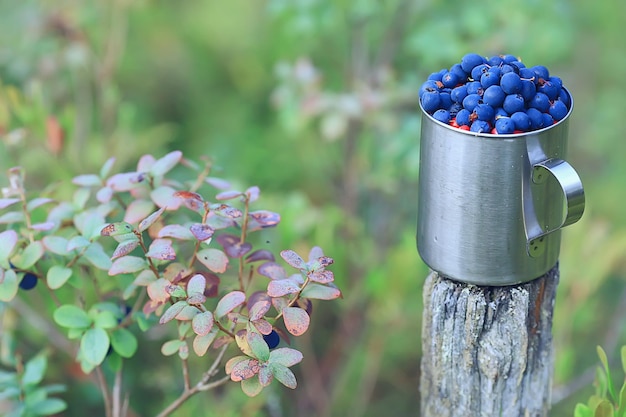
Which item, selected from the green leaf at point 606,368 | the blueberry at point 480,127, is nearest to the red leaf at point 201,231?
the blueberry at point 480,127

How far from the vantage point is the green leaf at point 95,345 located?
4.46 feet

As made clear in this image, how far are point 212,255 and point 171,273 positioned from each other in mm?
89

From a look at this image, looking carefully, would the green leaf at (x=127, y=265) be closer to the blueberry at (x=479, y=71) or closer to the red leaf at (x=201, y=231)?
the red leaf at (x=201, y=231)

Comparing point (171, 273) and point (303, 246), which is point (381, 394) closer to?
point (303, 246)

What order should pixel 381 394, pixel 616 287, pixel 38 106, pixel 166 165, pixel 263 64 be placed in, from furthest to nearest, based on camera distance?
pixel 263 64 < pixel 616 287 < pixel 381 394 < pixel 38 106 < pixel 166 165

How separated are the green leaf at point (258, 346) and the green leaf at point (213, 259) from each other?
0.16 metres

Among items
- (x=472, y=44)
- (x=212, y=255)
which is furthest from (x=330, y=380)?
(x=212, y=255)

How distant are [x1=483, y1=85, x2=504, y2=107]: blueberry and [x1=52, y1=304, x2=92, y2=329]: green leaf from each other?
2.55ft

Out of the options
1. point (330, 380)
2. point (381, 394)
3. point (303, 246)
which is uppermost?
point (303, 246)

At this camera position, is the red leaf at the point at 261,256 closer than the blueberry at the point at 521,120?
No

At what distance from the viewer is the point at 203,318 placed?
4.05ft

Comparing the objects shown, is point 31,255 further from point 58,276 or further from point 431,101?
point 431,101

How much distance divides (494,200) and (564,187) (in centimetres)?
11

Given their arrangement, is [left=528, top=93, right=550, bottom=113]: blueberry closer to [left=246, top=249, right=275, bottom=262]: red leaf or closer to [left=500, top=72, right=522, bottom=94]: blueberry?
[left=500, top=72, right=522, bottom=94]: blueberry
